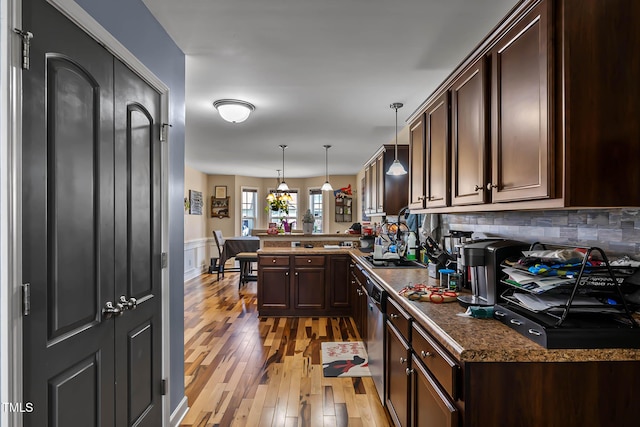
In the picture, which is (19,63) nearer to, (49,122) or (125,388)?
(49,122)

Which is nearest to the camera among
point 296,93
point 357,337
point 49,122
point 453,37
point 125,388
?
point 49,122

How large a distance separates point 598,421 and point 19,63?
84.2 inches

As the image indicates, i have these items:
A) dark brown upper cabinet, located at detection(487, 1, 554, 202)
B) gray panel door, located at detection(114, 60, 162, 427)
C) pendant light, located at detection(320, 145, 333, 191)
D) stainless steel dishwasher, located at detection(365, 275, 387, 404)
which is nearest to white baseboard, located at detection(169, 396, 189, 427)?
gray panel door, located at detection(114, 60, 162, 427)

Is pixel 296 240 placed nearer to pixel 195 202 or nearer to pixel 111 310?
pixel 111 310

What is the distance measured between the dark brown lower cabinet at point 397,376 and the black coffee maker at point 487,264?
17.3 inches

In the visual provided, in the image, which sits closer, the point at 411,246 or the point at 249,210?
the point at 411,246

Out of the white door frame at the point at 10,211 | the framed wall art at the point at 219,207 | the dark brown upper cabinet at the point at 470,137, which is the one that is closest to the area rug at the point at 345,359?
the dark brown upper cabinet at the point at 470,137

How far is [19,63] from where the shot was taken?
1089 millimetres

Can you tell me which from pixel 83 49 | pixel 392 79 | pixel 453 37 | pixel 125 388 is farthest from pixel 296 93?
pixel 125 388

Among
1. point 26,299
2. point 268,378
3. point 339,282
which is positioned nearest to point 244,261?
point 339,282

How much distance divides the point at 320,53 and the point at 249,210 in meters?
7.86

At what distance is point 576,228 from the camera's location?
65.9 inches

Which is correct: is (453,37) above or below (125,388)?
above

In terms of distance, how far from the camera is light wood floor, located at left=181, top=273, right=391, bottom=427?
2.45 m
